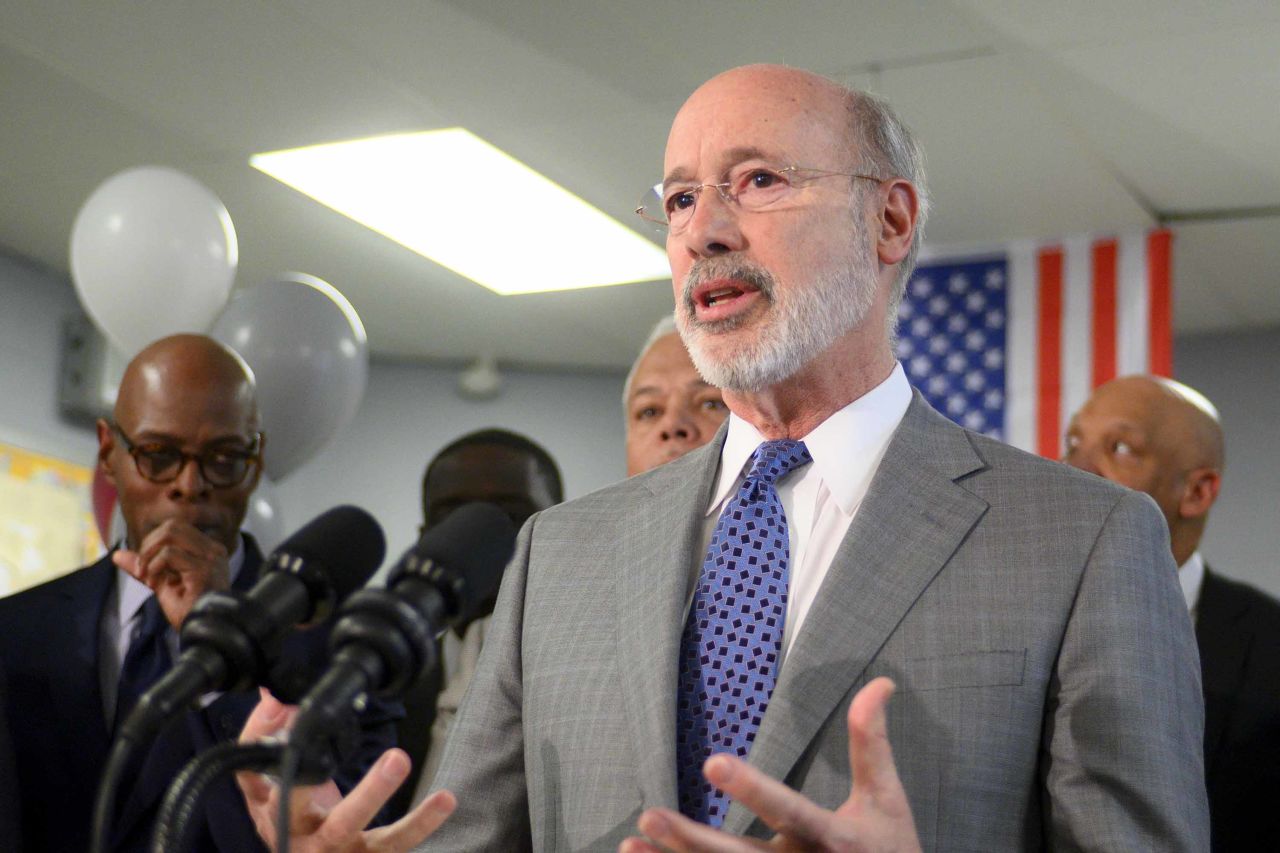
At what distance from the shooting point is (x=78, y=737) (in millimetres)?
2262

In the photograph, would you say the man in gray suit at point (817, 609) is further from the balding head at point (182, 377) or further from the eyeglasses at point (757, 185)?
the balding head at point (182, 377)

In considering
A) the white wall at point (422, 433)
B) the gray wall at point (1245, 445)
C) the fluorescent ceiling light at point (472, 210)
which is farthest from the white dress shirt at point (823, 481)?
the white wall at point (422, 433)

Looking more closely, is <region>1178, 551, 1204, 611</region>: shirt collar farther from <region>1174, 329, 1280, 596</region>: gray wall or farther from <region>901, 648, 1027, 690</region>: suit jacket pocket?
<region>1174, 329, 1280, 596</region>: gray wall

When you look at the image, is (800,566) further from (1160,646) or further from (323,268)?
(323,268)

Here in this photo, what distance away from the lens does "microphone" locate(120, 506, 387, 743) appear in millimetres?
1082

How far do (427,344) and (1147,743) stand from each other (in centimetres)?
664

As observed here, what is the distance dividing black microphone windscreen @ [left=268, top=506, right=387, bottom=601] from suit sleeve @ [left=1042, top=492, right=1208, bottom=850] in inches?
25.5

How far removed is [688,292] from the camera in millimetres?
1731

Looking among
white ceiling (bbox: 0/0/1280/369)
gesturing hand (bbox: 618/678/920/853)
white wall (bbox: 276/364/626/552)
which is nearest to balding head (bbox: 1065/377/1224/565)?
white ceiling (bbox: 0/0/1280/369)

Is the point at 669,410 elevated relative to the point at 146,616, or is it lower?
elevated

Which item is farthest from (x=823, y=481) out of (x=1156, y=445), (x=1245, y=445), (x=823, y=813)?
(x=1245, y=445)

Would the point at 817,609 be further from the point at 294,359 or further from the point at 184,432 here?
the point at 294,359

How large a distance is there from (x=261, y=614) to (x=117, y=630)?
1442mm

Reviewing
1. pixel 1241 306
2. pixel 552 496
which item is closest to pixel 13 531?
pixel 552 496
